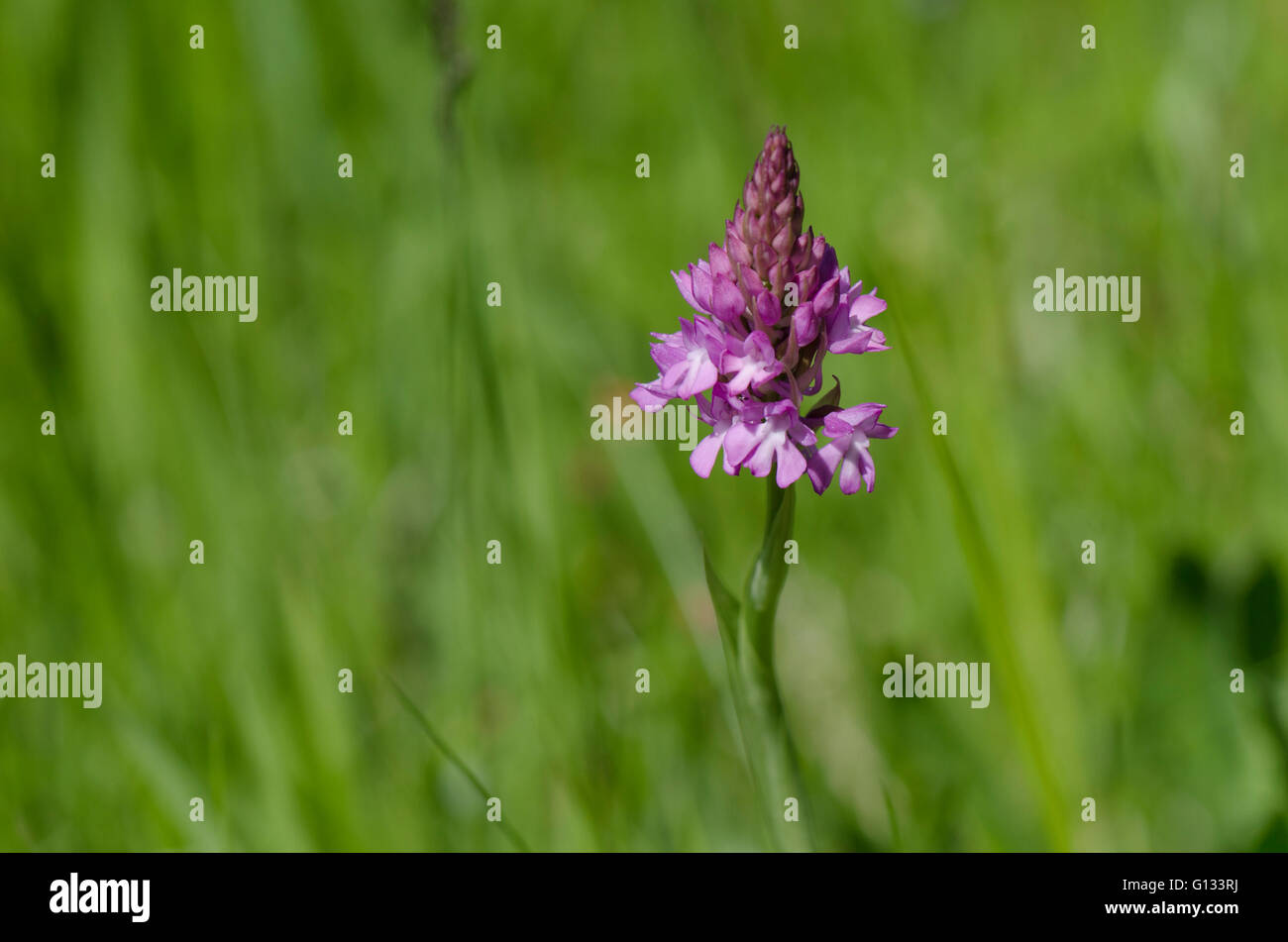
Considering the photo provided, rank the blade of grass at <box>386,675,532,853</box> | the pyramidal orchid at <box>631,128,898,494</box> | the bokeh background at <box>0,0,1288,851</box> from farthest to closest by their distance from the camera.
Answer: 1. the bokeh background at <box>0,0,1288,851</box>
2. the blade of grass at <box>386,675,532,853</box>
3. the pyramidal orchid at <box>631,128,898,494</box>

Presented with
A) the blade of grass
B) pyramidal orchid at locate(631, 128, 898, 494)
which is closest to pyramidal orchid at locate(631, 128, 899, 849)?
pyramidal orchid at locate(631, 128, 898, 494)

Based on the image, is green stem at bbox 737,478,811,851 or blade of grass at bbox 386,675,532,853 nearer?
green stem at bbox 737,478,811,851

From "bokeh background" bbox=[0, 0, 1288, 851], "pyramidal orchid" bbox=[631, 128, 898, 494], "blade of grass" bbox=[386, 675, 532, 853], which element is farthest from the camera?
"bokeh background" bbox=[0, 0, 1288, 851]

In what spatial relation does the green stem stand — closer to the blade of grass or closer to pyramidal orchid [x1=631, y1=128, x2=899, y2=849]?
pyramidal orchid [x1=631, y1=128, x2=899, y2=849]

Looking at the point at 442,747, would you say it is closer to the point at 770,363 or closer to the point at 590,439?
the point at 770,363

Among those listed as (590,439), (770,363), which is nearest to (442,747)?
(770,363)
